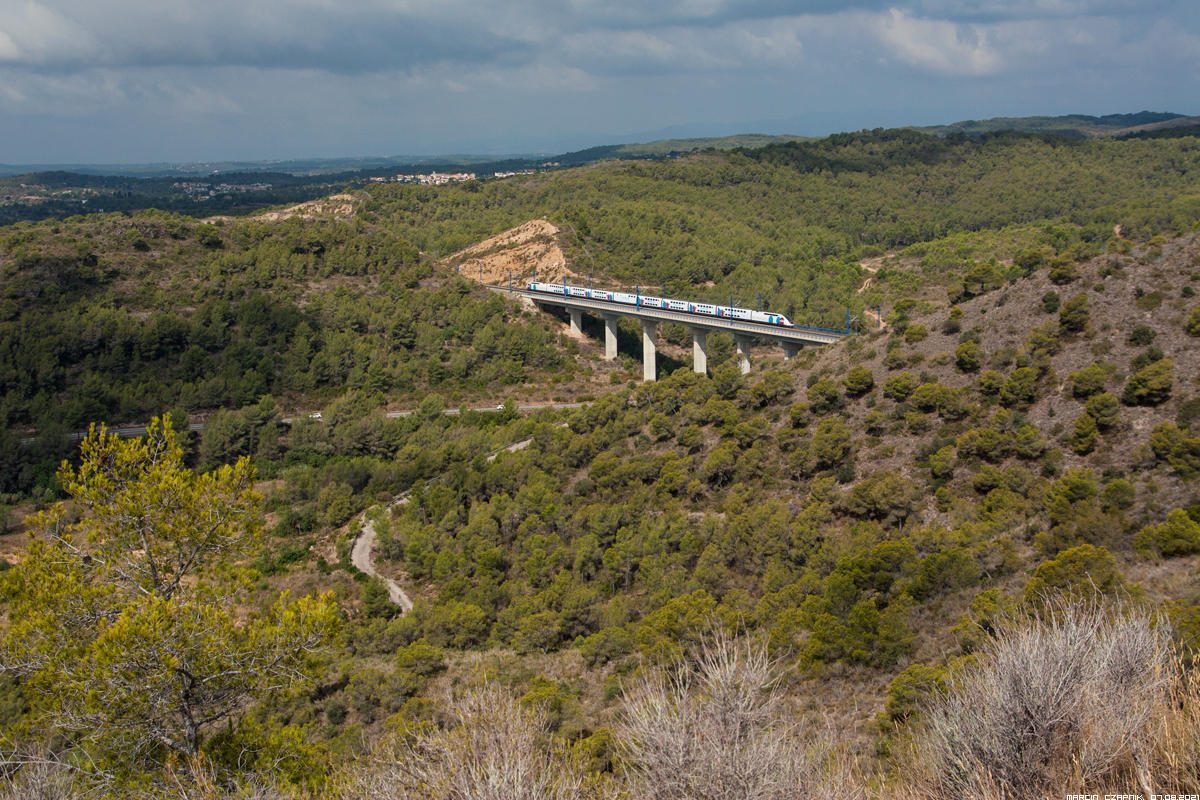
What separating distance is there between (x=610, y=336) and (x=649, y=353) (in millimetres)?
5080

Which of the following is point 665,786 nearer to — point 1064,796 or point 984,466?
point 1064,796

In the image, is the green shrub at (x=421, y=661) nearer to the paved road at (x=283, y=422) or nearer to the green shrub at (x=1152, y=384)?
the green shrub at (x=1152, y=384)

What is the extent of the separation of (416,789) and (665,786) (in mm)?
2685

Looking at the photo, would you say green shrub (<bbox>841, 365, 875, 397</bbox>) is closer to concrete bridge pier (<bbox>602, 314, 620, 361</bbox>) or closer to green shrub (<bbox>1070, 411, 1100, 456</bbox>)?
green shrub (<bbox>1070, 411, 1100, 456</bbox>)

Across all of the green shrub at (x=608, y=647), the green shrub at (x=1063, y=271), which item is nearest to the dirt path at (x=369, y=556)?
the green shrub at (x=608, y=647)

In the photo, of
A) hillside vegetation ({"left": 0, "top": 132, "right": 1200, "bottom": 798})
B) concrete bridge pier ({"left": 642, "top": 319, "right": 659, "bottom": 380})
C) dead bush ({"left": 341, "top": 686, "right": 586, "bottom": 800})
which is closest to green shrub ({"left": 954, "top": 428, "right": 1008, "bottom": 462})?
hillside vegetation ({"left": 0, "top": 132, "right": 1200, "bottom": 798})

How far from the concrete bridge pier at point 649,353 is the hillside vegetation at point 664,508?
2.23m

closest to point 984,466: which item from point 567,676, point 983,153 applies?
point 567,676

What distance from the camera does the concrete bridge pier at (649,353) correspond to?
68.5 metres

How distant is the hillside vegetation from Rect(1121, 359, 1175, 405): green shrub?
0.10 metres

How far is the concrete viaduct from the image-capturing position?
56.1 m

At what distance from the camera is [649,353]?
228 ft

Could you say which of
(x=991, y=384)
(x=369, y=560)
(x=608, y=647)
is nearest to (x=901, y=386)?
(x=991, y=384)

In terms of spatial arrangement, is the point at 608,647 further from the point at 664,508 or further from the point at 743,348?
the point at 743,348
